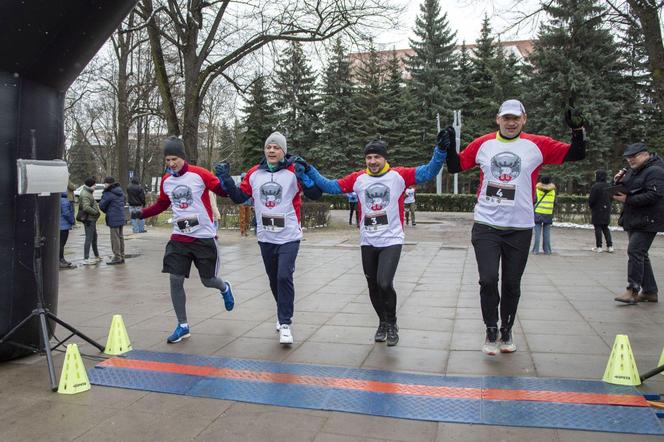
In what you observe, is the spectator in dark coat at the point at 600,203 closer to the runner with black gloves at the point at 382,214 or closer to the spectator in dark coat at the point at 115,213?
the runner with black gloves at the point at 382,214

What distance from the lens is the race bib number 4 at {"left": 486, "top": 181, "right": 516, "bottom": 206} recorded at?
4.61 metres

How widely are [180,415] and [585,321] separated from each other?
14.8ft

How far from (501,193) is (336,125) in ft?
130

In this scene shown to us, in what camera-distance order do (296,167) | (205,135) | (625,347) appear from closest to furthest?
(625,347), (296,167), (205,135)

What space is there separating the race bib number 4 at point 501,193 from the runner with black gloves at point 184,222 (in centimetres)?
264

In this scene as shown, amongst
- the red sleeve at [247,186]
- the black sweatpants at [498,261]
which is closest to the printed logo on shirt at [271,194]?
the red sleeve at [247,186]

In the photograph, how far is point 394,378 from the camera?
4250 millimetres

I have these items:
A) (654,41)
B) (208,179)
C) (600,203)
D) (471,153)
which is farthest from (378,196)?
(600,203)

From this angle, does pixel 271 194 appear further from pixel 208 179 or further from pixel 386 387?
pixel 386 387

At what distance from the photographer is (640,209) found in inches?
267

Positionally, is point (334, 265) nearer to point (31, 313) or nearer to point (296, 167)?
point (296, 167)

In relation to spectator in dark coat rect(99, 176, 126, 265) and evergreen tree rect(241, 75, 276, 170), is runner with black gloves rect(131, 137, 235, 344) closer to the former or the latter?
spectator in dark coat rect(99, 176, 126, 265)

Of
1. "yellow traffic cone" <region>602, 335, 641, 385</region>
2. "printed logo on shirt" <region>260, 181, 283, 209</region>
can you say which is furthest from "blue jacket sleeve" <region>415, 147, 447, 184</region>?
"yellow traffic cone" <region>602, 335, 641, 385</region>

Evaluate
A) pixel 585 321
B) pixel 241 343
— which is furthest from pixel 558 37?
pixel 241 343
